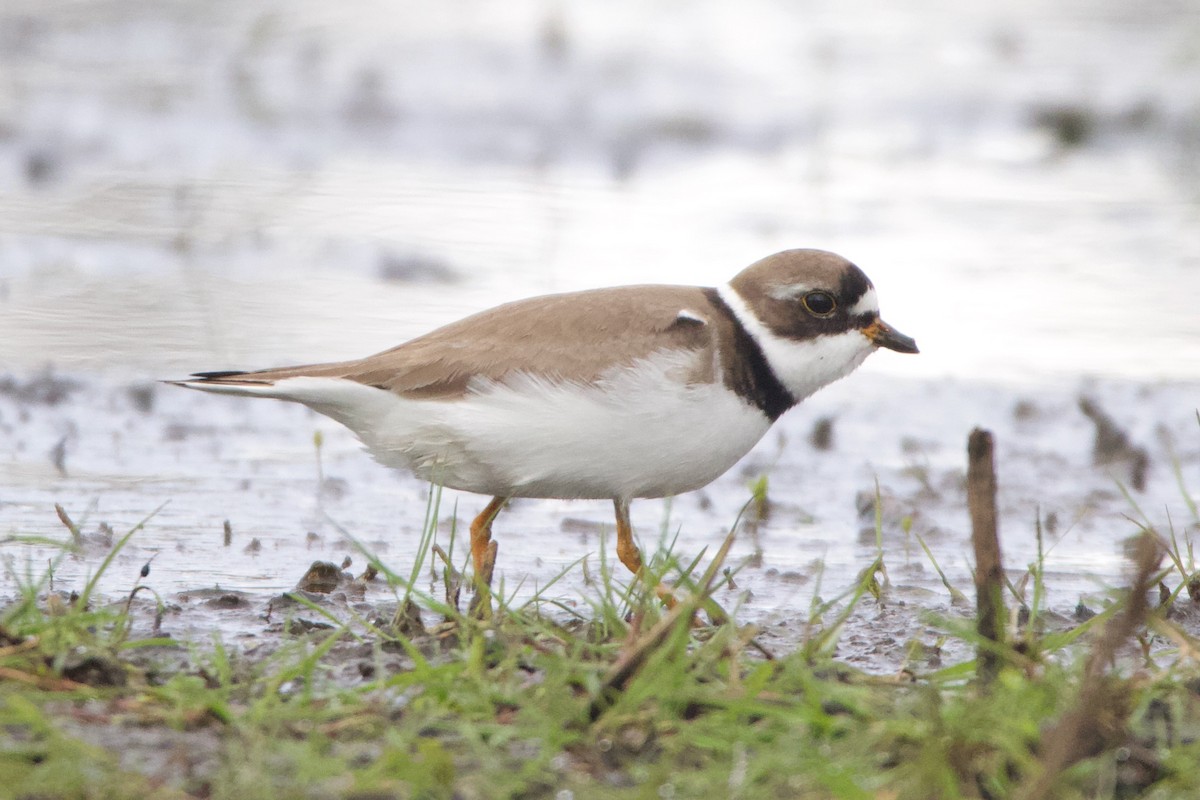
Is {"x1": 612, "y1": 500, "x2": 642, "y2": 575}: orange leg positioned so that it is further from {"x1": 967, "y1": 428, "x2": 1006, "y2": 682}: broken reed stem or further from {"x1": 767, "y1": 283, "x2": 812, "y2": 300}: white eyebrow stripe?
{"x1": 967, "y1": 428, "x2": 1006, "y2": 682}: broken reed stem

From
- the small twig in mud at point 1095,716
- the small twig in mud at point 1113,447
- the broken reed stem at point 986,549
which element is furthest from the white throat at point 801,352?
the small twig in mud at point 1113,447

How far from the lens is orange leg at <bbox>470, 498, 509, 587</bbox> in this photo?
454cm

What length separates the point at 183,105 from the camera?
12.7m

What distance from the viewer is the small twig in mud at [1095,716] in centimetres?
283

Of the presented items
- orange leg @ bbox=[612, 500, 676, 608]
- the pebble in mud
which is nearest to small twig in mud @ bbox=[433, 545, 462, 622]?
the pebble in mud

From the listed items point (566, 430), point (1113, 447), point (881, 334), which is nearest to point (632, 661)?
point (566, 430)

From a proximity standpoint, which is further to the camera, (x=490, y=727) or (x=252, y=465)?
(x=252, y=465)

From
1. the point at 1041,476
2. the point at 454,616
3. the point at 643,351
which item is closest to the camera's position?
the point at 454,616

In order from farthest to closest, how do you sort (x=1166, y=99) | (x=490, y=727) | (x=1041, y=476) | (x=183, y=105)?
(x=1166, y=99) → (x=183, y=105) → (x=1041, y=476) → (x=490, y=727)

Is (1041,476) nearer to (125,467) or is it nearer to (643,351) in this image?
(643,351)

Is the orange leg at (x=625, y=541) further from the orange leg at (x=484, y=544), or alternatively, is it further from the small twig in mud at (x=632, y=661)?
the small twig in mud at (x=632, y=661)

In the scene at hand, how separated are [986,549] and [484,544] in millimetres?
2007

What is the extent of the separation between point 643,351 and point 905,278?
5701 mm

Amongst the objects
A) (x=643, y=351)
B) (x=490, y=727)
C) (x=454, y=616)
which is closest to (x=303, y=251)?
(x=643, y=351)
